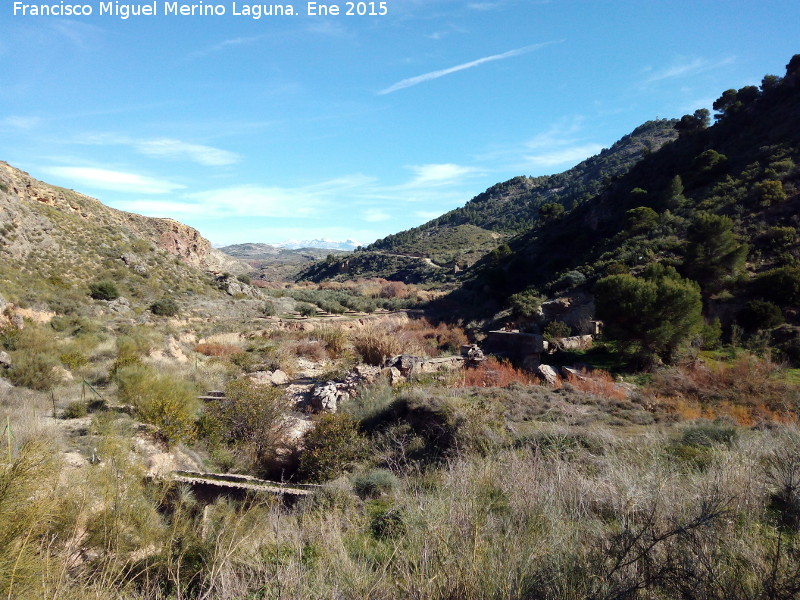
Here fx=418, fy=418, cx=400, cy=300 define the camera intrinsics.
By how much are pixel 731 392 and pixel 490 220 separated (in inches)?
2652

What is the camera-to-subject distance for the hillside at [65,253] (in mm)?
20453

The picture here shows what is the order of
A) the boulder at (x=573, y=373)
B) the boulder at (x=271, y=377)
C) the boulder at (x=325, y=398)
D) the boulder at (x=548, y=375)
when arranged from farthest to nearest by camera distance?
the boulder at (x=271, y=377) → the boulder at (x=573, y=373) → the boulder at (x=548, y=375) → the boulder at (x=325, y=398)

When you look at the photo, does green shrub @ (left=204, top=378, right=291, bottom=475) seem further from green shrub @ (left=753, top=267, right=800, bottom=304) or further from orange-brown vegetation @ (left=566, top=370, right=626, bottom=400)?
green shrub @ (left=753, top=267, right=800, bottom=304)

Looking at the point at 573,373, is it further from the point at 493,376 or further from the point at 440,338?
the point at 440,338

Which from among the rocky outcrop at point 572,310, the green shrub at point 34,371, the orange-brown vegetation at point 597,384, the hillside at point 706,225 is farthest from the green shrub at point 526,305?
the green shrub at point 34,371

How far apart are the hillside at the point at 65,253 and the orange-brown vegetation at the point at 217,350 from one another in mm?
7088

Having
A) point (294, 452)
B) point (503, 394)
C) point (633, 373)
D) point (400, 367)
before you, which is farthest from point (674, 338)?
point (294, 452)

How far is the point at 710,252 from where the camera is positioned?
17.5m

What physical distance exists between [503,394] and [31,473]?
8.53m

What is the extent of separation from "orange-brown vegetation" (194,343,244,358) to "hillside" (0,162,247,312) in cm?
709

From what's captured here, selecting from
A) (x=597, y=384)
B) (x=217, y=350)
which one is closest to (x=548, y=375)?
(x=597, y=384)

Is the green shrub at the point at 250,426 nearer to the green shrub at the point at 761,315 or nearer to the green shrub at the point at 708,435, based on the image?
the green shrub at the point at 708,435

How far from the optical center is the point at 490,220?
7438 centimetres

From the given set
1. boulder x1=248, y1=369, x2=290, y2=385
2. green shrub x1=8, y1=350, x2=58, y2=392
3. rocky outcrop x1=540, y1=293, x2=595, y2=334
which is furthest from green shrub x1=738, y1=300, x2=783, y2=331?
green shrub x1=8, y1=350, x2=58, y2=392
